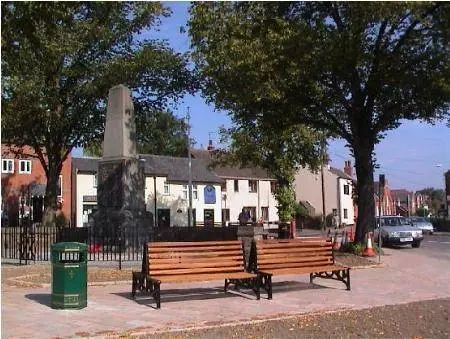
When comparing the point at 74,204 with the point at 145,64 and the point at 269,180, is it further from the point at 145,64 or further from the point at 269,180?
the point at 145,64

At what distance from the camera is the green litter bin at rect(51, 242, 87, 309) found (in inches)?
392

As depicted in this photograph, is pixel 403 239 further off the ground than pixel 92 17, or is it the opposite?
pixel 92 17

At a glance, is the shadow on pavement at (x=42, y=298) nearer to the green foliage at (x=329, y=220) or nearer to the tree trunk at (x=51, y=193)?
the tree trunk at (x=51, y=193)

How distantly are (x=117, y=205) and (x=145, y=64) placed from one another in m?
7.09

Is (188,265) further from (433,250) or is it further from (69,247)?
(433,250)

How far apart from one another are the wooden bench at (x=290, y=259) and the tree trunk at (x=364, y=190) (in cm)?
840

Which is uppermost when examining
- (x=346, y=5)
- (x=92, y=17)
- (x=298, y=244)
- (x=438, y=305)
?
(x=92, y=17)

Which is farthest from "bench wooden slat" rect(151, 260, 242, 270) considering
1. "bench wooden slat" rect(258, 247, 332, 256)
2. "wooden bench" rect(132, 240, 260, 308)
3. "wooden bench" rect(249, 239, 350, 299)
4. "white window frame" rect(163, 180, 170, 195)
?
"white window frame" rect(163, 180, 170, 195)

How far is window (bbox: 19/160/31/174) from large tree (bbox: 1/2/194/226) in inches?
1076

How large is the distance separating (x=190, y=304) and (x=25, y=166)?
48.3m

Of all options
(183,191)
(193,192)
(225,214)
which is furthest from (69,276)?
(225,214)

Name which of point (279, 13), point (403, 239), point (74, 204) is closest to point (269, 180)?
point (74, 204)

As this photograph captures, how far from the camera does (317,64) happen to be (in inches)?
696

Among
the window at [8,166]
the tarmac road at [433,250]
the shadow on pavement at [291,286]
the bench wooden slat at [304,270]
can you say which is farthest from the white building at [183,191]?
the bench wooden slat at [304,270]
